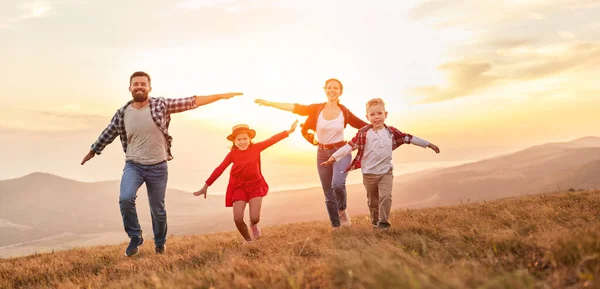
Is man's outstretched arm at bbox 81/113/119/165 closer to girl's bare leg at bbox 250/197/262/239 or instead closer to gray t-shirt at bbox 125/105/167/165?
gray t-shirt at bbox 125/105/167/165

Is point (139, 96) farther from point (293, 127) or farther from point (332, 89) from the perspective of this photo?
point (332, 89)

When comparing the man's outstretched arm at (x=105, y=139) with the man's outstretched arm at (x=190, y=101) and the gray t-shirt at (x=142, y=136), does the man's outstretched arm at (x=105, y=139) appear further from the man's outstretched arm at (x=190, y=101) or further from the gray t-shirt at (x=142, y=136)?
the man's outstretched arm at (x=190, y=101)

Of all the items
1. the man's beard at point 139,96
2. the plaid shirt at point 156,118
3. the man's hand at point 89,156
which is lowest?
the man's hand at point 89,156

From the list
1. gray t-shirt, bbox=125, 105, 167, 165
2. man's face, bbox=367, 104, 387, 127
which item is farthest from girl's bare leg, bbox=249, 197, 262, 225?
man's face, bbox=367, 104, 387, 127

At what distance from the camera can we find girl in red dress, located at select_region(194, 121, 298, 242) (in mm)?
8203

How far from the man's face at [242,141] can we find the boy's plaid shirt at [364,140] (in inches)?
82.8

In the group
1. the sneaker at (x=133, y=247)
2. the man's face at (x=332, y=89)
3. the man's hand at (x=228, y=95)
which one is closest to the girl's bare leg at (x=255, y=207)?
the man's hand at (x=228, y=95)

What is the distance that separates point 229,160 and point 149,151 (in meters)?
1.56

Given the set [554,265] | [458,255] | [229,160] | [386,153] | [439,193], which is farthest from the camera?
[439,193]

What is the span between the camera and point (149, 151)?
7.71 metres

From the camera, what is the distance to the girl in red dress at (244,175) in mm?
8203

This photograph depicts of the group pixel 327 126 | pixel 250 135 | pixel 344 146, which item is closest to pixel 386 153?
pixel 344 146

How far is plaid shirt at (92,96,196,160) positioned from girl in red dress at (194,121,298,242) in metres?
1.02

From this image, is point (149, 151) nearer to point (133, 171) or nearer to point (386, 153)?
point (133, 171)
